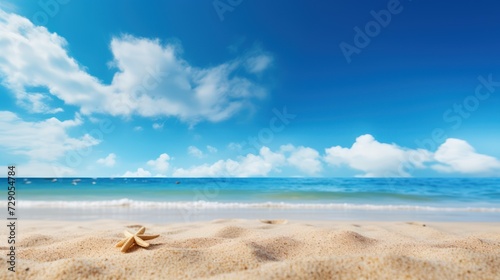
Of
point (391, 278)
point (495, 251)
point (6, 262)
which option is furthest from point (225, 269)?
point (495, 251)

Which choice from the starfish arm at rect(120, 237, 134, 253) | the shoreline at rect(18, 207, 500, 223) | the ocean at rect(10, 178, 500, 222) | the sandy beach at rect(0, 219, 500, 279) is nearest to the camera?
the sandy beach at rect(0, 219, 500, 279)

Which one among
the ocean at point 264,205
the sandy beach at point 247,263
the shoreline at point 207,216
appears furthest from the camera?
the ocean at point 264,205

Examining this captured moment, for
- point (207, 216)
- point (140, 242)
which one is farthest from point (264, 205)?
point (140, 242)

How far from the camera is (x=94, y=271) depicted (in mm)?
2152

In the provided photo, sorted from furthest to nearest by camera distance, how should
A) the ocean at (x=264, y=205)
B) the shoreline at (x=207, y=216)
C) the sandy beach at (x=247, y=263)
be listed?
the ocean at (x=264, y=205), the shoreline at (x=207, y=216), the sandy beach at (x=247, y=263)

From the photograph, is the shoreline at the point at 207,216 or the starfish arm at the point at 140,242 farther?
the shoreline at the point at 207,216

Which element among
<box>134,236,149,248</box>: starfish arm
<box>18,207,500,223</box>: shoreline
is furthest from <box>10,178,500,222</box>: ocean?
<box>134,236,149,248</box>: starfish arm

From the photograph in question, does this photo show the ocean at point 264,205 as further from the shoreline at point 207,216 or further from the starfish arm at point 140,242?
the starfish arm at point 140,242

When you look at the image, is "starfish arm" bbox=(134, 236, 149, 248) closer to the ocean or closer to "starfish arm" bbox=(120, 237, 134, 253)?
"starfish arm" bbox=(120, 237, 134, 253)

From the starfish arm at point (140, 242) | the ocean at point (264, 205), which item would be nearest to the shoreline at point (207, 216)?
the ocean at point (264, 205)

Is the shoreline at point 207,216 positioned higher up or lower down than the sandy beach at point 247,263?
lower down

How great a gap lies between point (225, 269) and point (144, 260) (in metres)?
0.66

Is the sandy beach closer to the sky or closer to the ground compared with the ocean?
closer to the sky

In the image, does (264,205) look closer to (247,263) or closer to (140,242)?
(140,242)
